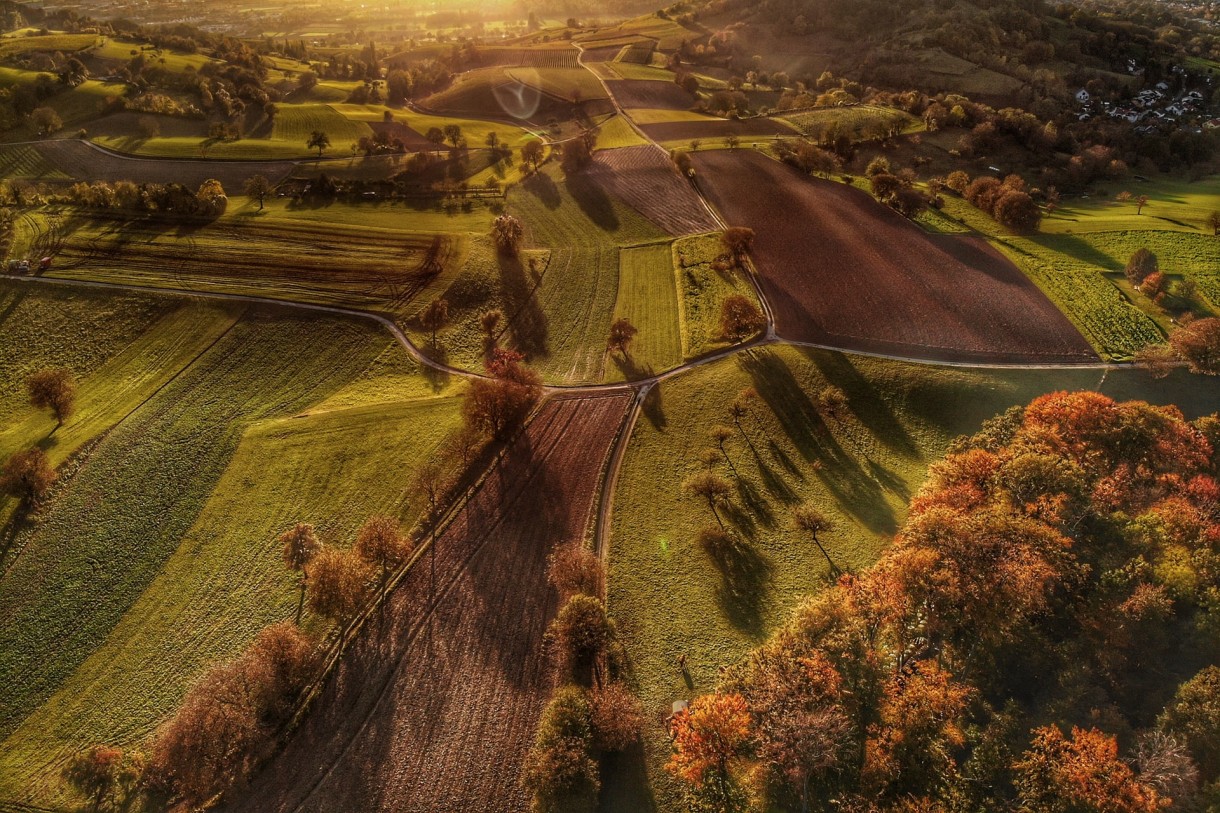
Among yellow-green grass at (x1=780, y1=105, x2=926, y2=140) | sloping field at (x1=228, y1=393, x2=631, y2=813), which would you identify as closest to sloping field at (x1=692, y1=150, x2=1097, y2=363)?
yellow-green grass at (x1=780, y1=105, x2=926, y2=140)

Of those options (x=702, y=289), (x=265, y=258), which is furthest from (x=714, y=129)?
(x=265, y=258)

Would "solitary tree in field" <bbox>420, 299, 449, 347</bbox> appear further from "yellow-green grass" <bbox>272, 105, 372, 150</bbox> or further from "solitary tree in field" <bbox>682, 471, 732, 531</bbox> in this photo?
"yellow-green grass" <bbox>272, 105, 372, 150</bbox>

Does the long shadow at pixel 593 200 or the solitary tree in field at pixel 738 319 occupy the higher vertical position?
the long shadow at pixel 593 200

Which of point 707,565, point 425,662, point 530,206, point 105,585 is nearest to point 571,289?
point 530,206

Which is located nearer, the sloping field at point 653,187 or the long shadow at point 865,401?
the long shadow at point 865,401

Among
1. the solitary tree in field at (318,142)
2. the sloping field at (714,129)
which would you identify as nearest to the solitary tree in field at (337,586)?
the solitary tree in field at (318,142)

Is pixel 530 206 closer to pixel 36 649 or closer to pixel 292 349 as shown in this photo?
pixel 292 349

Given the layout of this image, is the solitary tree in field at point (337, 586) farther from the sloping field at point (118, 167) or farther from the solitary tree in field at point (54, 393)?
the sloping field at point (118, 167)
